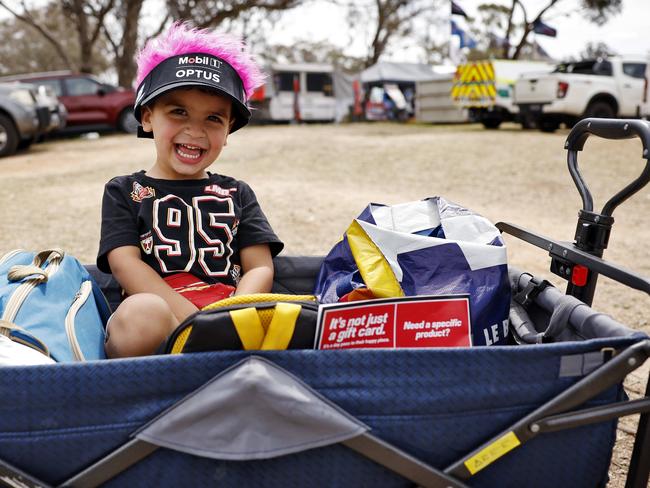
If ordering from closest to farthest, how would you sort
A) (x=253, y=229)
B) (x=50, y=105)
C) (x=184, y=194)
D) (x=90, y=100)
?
(x=184, y=194) → (x=253, y=229) → (x=50, y=105) → (x=90, y=100)

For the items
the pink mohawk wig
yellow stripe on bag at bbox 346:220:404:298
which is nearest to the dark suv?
the pink mohawk wig

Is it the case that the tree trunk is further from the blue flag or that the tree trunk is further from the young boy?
the young boy

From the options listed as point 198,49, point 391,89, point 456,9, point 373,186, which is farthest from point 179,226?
point 391,89

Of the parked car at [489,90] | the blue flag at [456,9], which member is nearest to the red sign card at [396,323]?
the parked car at [489,90]

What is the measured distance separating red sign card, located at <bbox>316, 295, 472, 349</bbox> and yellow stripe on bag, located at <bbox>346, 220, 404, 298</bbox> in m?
0.36

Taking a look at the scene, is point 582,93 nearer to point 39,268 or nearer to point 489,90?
point 489,90

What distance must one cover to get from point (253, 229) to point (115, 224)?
17.9 inches

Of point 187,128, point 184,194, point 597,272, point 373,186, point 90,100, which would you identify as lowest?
point 373,186

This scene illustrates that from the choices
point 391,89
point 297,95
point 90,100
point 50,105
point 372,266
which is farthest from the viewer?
point 391,89

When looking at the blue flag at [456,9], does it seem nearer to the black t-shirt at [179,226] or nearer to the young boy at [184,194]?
the young boy at [184,194]

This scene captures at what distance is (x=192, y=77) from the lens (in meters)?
1.78

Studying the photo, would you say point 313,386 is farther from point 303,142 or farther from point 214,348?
point 303,142

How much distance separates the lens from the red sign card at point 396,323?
1.21 meters

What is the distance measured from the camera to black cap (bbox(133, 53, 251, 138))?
5.84ft
